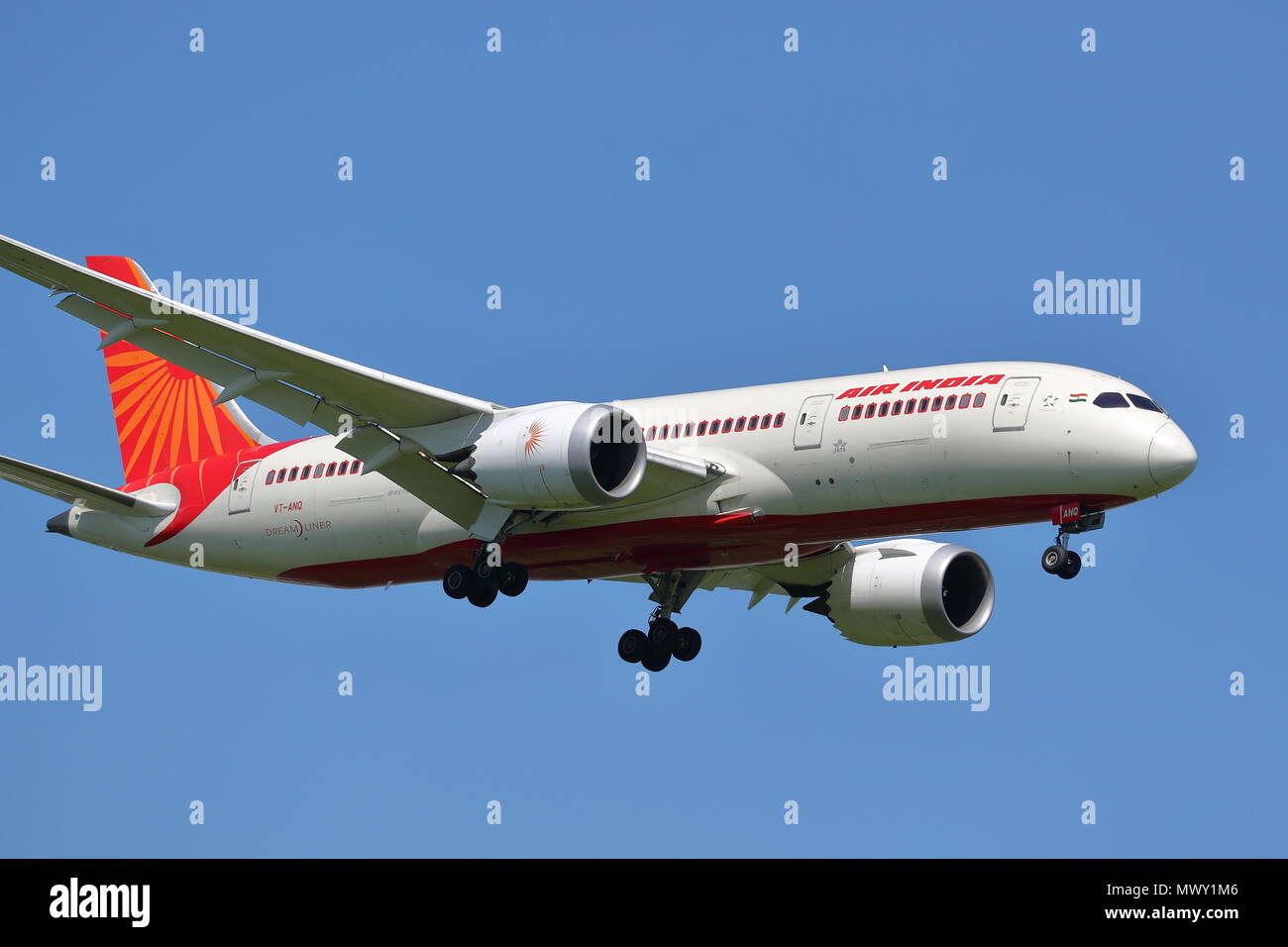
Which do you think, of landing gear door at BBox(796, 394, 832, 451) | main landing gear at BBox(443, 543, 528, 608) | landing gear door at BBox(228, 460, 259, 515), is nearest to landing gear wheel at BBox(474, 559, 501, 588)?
main landing gear at BBox(443, 543, 528, 608)

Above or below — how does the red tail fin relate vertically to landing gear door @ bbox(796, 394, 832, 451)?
above

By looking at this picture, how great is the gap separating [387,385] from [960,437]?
34.5ft

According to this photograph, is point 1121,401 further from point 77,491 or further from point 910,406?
point 77,491

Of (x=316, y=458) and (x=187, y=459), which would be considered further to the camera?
(x=187, y=459)

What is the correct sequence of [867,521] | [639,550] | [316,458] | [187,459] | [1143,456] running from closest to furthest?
1. [1143,456]
2. [867,521]
3. [639,550]
4. [316,458]
5. [187,459]

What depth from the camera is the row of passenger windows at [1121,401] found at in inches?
1390

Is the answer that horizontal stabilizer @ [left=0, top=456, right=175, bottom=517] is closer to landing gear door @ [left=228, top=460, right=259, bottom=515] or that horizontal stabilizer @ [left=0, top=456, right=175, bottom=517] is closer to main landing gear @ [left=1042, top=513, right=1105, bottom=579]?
landing gear door @ [left=228, top=460, right=259, bottom=515]

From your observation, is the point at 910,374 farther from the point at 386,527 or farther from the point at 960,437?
the point at 386,527

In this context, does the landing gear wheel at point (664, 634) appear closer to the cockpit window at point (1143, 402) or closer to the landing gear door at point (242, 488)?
the landing gear door at point (242, 488)

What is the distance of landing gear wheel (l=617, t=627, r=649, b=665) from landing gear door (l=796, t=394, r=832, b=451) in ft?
25.3

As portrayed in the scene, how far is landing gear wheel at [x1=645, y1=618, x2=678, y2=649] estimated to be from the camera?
1694 inches

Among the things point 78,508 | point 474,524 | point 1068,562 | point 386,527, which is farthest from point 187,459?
point 1068,562

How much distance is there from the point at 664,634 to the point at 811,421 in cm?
766

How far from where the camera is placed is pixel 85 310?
36219mm
